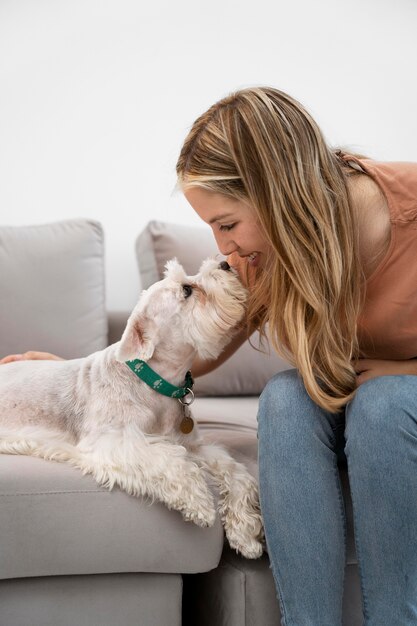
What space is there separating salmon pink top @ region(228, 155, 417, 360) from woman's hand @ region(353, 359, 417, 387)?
32 millimetres

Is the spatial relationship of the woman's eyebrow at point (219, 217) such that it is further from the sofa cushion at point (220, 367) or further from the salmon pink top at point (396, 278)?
the sofa cushion at point (220, 367)

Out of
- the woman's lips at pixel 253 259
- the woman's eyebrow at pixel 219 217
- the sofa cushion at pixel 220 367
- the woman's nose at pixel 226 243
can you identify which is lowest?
the sofa cushion at pixel 220 367

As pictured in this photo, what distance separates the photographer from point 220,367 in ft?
8.68

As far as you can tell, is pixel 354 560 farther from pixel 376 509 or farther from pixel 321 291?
pixel 321 291

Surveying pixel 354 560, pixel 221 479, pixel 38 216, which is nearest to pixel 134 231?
pixel 38 216

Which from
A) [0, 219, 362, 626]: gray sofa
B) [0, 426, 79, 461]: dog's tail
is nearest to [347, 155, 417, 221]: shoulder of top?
[0, 219, 362, 626]: gray sofa

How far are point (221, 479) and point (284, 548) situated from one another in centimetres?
34

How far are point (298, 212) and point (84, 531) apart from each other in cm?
86

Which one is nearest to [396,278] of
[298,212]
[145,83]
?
[298,212]

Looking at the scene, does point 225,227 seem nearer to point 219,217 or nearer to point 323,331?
point 219,217

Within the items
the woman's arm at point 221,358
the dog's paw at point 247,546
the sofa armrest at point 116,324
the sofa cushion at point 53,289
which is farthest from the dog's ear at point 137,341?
the sofa armrest at point 116,324

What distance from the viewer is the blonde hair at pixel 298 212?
157 cm

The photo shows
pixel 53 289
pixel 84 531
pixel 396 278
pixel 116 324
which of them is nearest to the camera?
pixel 84 531

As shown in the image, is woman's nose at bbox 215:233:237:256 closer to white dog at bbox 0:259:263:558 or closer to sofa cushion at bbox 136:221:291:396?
white dog at bbox 0:259:263:558
